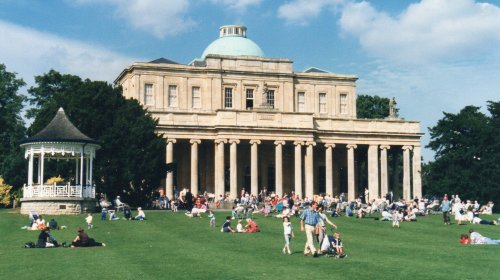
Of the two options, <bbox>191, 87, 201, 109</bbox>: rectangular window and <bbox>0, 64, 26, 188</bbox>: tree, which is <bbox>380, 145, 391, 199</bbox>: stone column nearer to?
<bbox>191, 87, 201, 109</bbox>: rectangular window

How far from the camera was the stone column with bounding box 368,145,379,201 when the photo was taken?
79500 mm

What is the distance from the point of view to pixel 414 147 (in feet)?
267

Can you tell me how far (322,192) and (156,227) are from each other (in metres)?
43.8

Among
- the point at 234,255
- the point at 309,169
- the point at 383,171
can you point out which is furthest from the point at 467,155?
the point at 234,255

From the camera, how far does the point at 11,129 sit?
8662 cm

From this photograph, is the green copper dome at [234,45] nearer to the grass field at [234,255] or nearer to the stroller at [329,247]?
the grass field at [234,255]

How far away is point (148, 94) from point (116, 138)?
2249cm

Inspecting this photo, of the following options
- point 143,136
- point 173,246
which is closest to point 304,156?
point 143,136

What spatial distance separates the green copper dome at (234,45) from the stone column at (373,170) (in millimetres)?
17716

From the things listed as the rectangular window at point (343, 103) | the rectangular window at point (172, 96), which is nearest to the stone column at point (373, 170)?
the rectangular window at point (343, 103)

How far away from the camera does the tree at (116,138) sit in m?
59.5

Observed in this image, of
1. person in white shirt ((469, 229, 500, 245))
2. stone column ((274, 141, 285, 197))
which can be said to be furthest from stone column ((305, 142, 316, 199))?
person in white shirt ((469, 229, 500, 245))

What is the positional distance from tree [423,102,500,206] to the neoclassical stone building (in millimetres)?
2817

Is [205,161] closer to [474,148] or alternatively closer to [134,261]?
[474,148]
